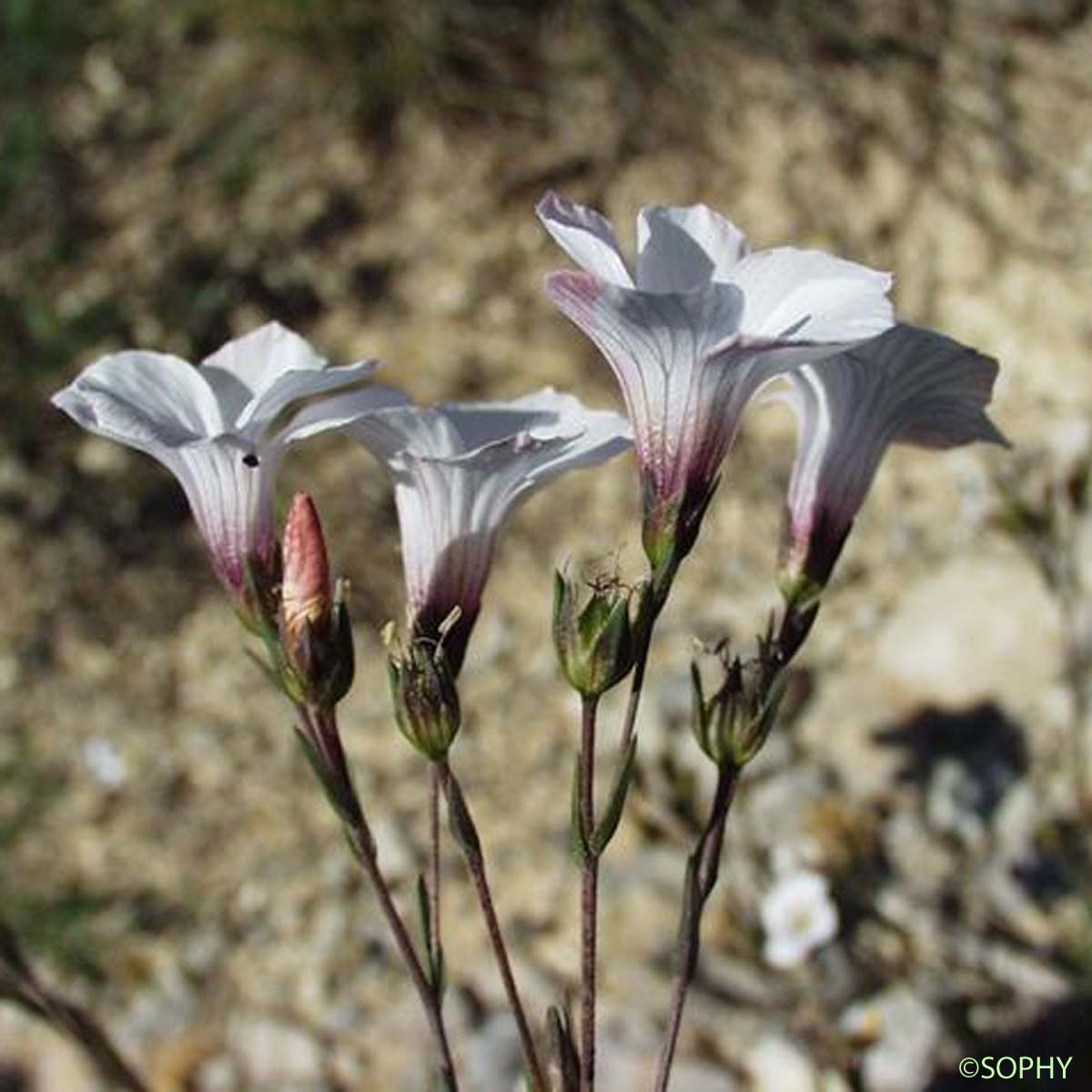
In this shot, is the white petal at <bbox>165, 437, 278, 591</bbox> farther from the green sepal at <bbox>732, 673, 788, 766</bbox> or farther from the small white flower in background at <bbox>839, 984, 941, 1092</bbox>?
the small white flower in background at <bbox>839, 984, 941, 1092</bbox>

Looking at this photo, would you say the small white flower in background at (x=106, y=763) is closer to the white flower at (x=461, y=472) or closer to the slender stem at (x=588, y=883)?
the white flower at (x=461, y=472)

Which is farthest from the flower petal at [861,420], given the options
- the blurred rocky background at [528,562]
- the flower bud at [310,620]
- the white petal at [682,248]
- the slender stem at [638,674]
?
the blurred rocky background at [528,562]

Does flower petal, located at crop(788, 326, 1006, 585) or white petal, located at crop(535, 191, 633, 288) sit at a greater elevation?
white petal, located at crop(535, 191, 633, 288)

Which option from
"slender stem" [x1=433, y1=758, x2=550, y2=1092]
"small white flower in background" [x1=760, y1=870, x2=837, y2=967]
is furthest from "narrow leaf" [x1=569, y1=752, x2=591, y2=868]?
"small white flower in background" [x1=760, y1=870, x2=837, y2=967]

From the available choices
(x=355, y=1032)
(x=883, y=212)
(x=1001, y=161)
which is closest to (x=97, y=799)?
(x=355, y=1032)

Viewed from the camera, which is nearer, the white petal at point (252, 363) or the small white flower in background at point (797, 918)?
the white petal at point (252, 363)

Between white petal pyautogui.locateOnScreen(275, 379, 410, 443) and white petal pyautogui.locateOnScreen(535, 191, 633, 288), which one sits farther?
white petal pyautogui.locateOnScreen(275, 379, 410, 443)

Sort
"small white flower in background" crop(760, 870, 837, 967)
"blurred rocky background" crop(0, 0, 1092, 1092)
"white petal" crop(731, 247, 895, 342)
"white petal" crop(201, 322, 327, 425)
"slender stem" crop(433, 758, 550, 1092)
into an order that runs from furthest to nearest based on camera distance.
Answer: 1. "blurred rocky background" crop(0, 0, 1092, 1092)
2. "small white flower in background" crop(760, 870, 837, 967)
3. "white petal" crop(201, 322, 327, 425)
4. "slender stem" crop(433, 758, 550, 1092)
5. "white petal" crop(731, 247, 895, 342)
